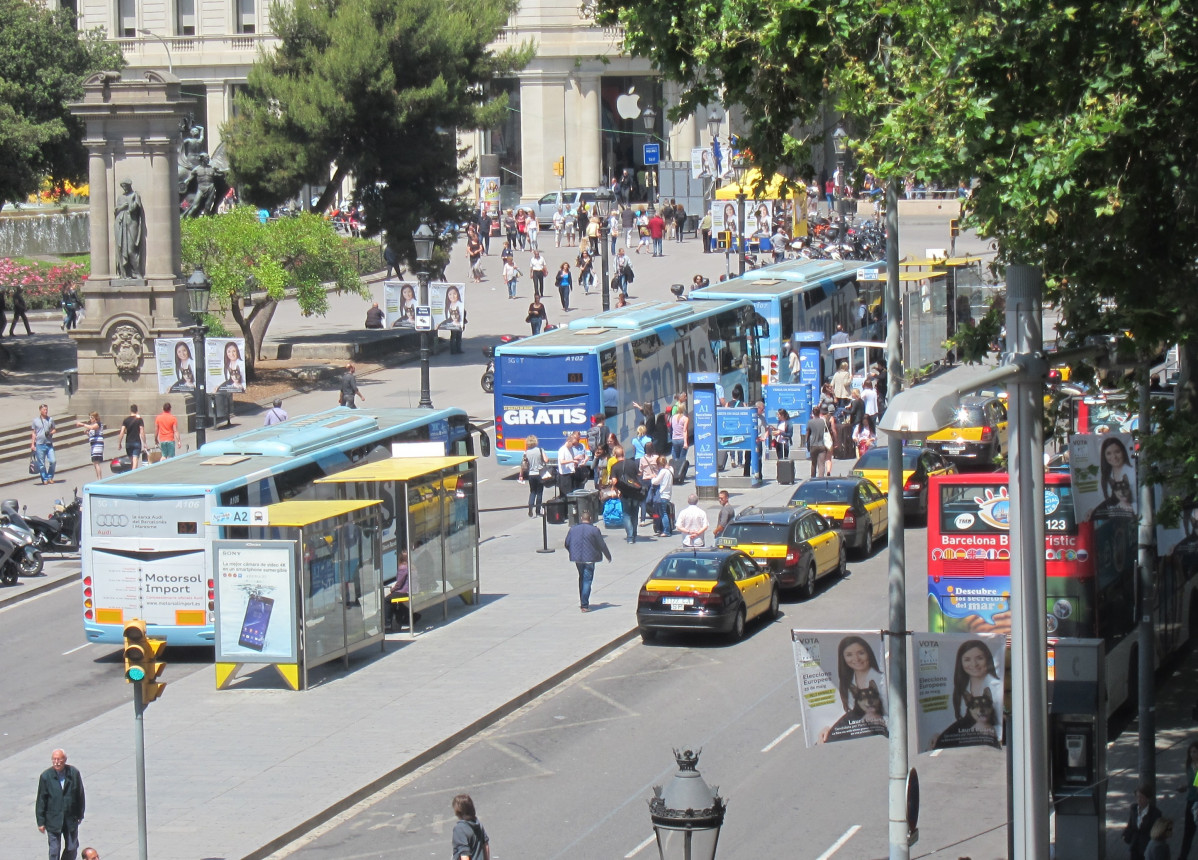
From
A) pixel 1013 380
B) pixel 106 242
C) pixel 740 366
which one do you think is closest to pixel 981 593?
pixel 1013 380

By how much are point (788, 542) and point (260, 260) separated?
74.6 ft

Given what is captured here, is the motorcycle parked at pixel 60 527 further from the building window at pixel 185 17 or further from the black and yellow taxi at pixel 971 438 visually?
the building window at pixel 185 17

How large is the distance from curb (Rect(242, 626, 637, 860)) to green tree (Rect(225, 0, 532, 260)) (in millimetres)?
29485

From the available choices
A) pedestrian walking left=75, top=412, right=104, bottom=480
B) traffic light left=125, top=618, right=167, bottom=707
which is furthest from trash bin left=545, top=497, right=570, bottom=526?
traffic light left=125, top=618, right=167, bottom=707

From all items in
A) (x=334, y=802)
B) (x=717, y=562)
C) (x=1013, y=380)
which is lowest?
(x=334, y=802)

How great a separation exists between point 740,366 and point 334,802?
90.0 ft

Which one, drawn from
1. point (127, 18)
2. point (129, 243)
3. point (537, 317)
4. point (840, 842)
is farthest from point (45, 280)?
point (840, 842)

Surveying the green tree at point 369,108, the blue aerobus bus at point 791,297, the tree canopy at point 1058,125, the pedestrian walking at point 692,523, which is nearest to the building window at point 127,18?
the green tree at point 369,108

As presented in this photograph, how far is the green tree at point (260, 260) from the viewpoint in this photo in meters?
43.1

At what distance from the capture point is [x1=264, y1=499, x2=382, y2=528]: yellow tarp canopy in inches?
832

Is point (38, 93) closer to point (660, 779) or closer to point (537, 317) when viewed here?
point (537, 317)

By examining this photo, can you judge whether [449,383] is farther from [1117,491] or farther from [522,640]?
[1117,491]

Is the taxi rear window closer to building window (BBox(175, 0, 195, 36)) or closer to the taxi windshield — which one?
the taxi windshield

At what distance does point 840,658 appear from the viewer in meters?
12.5
